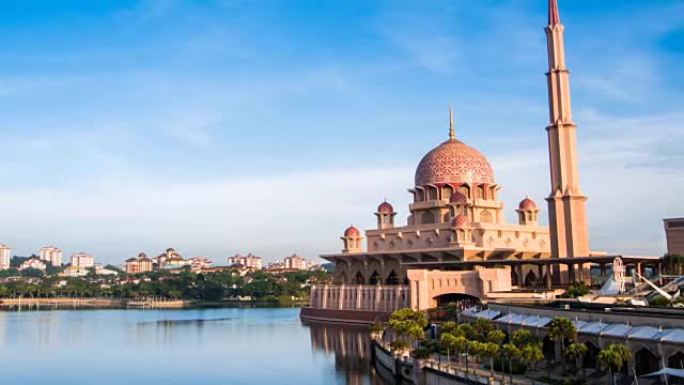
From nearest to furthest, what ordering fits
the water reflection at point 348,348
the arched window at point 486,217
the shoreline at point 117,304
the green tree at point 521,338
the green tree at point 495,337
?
the green tree at point 521,338
the green tree at point 495,337
the water reflection at point 348,348
the arched window at point 486,217
the shoreline at point 117,304

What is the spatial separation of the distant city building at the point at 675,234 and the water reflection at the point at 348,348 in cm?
2696

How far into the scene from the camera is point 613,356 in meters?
19.2

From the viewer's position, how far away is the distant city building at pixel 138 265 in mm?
191750

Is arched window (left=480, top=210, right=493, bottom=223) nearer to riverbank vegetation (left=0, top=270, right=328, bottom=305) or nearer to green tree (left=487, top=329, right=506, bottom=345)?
green tree (left=487, top=329, right=506, bottom=345)

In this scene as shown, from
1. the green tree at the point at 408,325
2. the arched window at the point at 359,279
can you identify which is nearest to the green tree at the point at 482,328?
the green tree at the point at 408,325

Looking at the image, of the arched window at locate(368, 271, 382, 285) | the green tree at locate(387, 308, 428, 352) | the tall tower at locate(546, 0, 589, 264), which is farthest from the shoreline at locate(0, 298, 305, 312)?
the green tree at locate(387, 308, 428, 352)

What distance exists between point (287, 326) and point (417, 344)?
88.8ft

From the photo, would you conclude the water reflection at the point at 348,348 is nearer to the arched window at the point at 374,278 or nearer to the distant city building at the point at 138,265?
the arched window at the point at 374,278

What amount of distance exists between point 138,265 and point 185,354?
6229 inches

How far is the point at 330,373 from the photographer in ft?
108

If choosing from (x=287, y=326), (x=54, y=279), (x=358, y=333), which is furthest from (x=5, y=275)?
(x=358, y=333)

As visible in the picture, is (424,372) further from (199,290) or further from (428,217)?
(199,290)

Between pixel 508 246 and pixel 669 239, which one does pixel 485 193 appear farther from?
pixel 669 239

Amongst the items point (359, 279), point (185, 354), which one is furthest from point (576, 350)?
point (359, 279)
